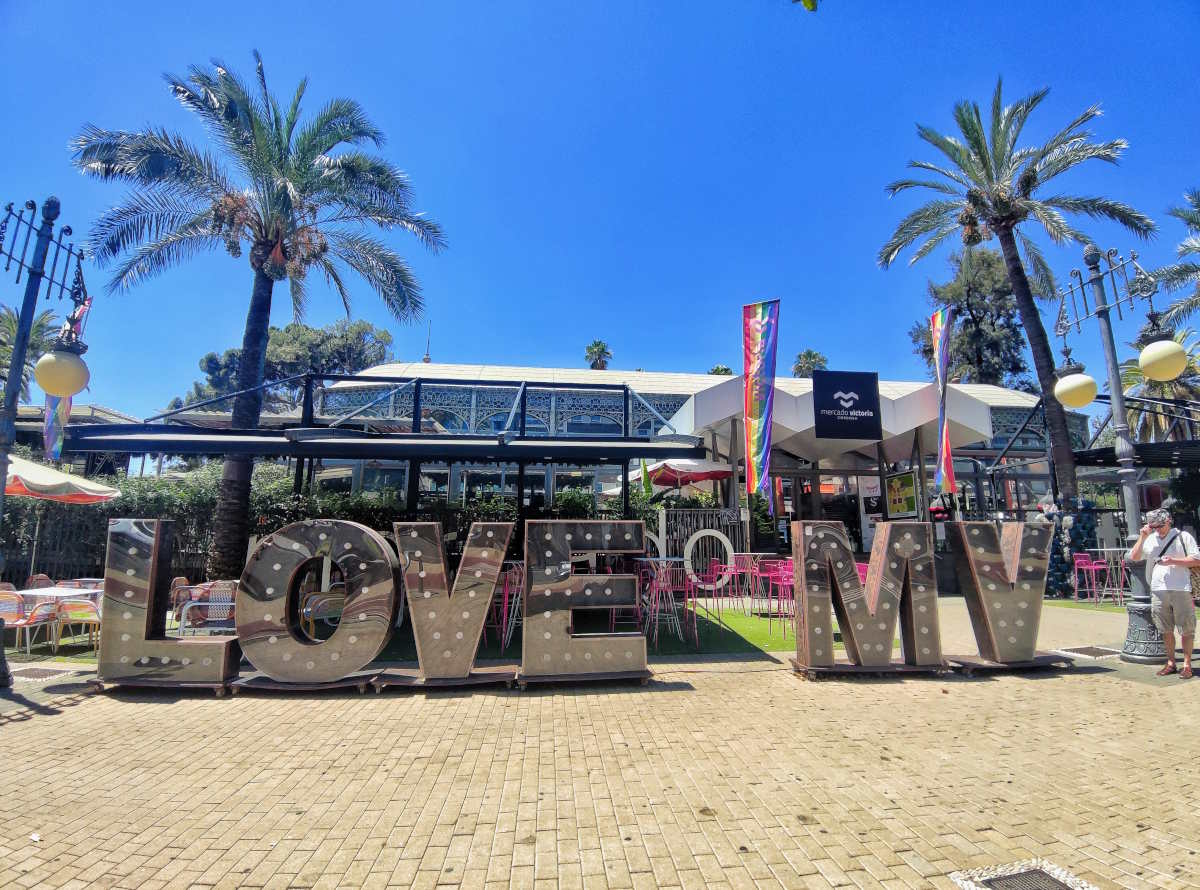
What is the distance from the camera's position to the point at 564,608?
5703 mm

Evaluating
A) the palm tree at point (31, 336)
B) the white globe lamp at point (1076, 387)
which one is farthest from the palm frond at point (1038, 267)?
the palm tree at point (31, 336)

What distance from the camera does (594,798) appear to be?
325 centimetres

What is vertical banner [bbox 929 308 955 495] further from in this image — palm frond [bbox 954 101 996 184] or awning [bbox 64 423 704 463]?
awning [bbox 64 423 704 463]

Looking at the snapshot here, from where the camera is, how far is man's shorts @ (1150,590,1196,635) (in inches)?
226

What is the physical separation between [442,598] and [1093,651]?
27.4 ft

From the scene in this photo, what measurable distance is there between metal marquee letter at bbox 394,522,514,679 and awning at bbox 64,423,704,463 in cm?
181

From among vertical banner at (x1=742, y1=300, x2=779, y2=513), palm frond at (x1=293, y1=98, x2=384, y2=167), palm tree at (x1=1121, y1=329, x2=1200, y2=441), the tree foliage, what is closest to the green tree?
palm tree at (x1=1121, y1=329, x2=1200, y2=441)

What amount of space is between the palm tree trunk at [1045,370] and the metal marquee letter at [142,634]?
16.8 m

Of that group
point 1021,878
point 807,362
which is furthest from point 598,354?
point 1021,878

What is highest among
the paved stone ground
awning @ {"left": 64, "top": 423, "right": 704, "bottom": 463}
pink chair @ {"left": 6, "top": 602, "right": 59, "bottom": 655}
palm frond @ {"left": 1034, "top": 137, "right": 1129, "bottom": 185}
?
palm frond @ {"left": 1034, "top": 137, "right": 1129, "bottom": 185}

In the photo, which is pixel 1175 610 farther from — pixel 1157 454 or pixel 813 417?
pixel 1157 454

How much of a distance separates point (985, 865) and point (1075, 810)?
3.46 ft

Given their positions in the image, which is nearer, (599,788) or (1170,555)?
(599,788)

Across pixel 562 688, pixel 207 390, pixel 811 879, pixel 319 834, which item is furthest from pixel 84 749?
pixel 207 390
